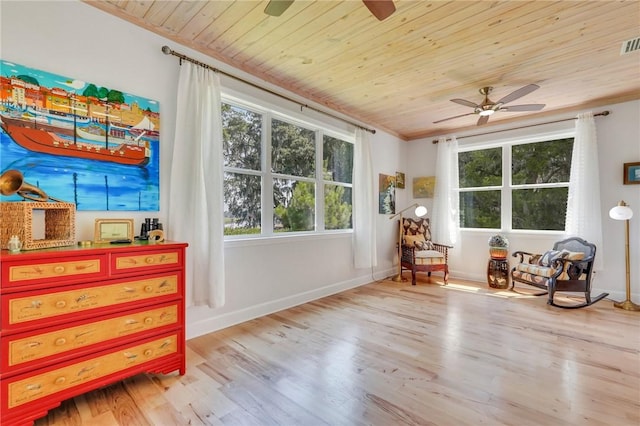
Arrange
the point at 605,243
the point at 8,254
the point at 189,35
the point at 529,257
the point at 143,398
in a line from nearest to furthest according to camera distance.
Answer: the point at 8,254
the point at 143,398
the point at 189,35
the point at 605,243
the point at 529,257

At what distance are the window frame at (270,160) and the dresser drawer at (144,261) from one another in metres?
0.89

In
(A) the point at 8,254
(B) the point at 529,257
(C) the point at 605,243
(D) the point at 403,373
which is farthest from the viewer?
(B) the point at 529,257

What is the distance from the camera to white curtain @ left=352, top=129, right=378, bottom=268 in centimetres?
434

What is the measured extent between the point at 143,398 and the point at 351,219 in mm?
3360

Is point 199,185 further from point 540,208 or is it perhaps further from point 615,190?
point 615,190

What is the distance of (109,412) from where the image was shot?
160 centimetres

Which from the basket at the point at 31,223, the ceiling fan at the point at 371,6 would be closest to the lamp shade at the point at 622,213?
the ceiling fan at the point at 371,6

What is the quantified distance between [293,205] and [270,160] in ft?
2.13

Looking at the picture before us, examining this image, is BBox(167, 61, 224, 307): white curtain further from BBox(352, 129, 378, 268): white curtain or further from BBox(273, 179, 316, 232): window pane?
BBox(352, 129, 378, 268): white curtain

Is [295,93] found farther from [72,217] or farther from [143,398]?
[143,398]

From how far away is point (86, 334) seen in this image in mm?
1596

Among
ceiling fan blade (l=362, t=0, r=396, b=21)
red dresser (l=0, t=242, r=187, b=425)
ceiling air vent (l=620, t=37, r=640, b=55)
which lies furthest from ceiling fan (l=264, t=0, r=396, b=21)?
ceiling air vent (l=620, t=37, r=640, b=55)

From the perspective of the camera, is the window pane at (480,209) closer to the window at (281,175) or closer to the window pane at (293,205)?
the window at (281,175)

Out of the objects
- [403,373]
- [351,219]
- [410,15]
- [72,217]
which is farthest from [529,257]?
[72,217]
